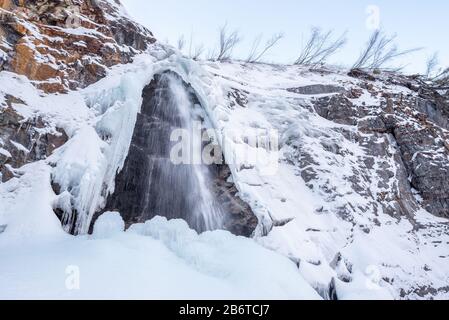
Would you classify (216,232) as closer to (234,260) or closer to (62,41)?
(234,260)

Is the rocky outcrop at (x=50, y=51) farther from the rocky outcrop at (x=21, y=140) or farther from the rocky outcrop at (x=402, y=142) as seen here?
the rocky outcrop at (x=402, y=142)

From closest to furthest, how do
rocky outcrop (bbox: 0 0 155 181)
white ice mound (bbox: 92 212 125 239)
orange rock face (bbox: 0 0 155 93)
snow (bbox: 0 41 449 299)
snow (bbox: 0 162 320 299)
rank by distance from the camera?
1. snow (bbox: 0 162 320 299)
2. snow (bbox: 0 41 449 299)
3. white ice mound (bbox: 92 212 125 239)
4. rocky outcrop (bbox: 0 0 155 181)
5. orange rock face (bbox: 0 0 155 93)

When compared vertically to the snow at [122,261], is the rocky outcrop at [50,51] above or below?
above

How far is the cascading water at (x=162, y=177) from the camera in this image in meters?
5.73

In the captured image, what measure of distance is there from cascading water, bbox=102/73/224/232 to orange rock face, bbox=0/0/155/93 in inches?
57.5

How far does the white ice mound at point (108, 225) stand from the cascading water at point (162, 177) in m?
0.23

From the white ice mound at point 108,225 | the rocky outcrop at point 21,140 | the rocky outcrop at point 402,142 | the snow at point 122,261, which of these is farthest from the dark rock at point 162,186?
the rocky outcrop at point 402,142

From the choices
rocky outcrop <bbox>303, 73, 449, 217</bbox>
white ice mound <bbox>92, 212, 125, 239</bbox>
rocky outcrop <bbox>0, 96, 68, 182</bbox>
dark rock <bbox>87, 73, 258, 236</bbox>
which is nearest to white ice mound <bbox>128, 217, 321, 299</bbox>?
white ice mound <bbox>92, 212, 125, 239</bbox>

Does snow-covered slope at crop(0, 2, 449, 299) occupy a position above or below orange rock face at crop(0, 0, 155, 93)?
below

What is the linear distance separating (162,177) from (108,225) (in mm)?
1379

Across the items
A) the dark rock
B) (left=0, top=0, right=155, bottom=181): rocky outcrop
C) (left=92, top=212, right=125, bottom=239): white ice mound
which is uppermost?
(left=0, top=0, right=155, bottom=181): rocky outcrop

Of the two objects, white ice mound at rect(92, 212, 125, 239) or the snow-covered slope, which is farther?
white ice mound at rect(92, 212, 125, 239)

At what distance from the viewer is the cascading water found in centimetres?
573

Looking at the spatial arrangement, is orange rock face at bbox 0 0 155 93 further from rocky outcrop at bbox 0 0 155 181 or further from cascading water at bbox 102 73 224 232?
cascading water at bbox 102 73 224 232
